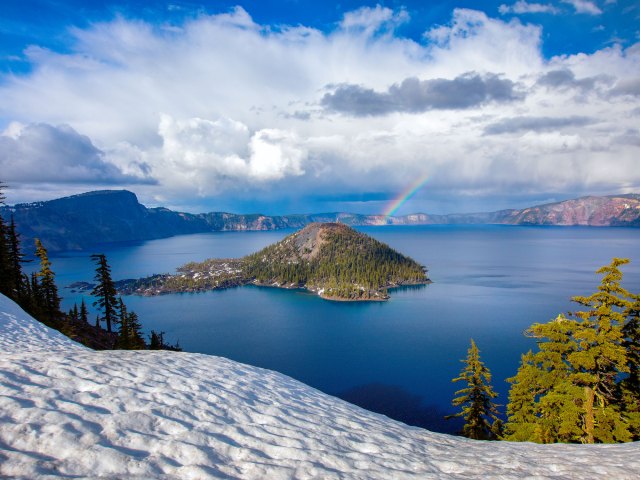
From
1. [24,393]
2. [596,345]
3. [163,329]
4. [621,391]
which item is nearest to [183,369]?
[24,393]

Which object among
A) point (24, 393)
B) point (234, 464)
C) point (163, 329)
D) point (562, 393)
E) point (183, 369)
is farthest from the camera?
point (163, 329)

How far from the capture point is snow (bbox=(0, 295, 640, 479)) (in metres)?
4.22

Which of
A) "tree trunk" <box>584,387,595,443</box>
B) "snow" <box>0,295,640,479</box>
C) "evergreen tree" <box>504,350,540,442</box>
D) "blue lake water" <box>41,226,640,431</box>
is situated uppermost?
"snow" <box>0,295,640,479</box>

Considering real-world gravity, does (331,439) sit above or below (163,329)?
above

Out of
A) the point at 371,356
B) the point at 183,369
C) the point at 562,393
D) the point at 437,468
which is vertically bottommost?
the point at 371,356

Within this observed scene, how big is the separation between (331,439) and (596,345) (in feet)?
58.8

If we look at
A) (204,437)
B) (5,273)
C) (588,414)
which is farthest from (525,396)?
(5,273)

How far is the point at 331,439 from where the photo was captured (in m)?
6.38

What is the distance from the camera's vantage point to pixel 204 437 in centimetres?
526

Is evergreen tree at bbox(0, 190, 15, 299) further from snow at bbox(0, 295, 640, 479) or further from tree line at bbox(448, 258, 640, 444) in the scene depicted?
tree line at bbox(448, 258, 640, 444)

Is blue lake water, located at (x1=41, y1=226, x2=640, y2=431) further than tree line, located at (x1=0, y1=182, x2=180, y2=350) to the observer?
Yes

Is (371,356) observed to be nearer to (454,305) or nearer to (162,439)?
(454,305)

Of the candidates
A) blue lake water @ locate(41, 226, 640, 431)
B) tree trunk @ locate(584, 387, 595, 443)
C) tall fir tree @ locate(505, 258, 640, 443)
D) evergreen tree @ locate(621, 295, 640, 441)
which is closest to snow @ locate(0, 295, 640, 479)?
tall fir tree @ locate(505, 258, 640, 443)

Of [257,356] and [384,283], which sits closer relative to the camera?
[257,356]
